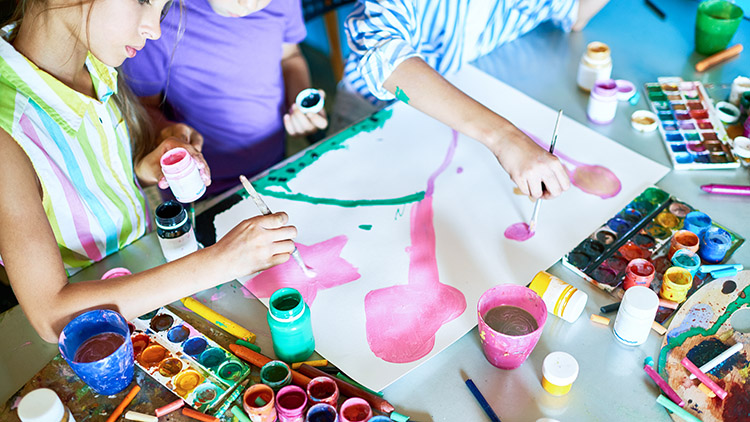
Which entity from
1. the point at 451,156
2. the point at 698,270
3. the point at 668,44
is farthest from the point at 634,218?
the point at 668,44

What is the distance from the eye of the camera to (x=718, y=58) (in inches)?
58.1

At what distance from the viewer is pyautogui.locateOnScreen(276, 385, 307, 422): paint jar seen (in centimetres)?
82

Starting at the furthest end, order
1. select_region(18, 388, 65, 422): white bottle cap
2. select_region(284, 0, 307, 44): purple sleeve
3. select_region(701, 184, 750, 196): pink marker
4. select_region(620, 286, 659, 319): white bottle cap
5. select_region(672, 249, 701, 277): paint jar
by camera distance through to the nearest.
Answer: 1. select_region(284, 0, 307, 44): purple sleeve
2. select_region(701, 184, 750, 196): pink marker
3. select_region(672, 249, 701, 277): paint jar
4. select_region(620, 286, 659, 319): white bottle cap
5. select_region(18, 388, 65, 422): white bottle cap

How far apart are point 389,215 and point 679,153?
62 centimetres

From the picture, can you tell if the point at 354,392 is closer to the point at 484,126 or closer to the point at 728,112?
the point at 484,126

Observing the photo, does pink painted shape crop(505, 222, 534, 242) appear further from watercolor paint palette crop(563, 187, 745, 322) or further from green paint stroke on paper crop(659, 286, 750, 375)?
green paint stroke on paper crop(659, 286, 750, 375)

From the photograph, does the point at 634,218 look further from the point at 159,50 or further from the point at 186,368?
the point at 159,50

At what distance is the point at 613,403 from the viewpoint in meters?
0.88

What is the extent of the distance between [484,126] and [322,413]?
635 mm

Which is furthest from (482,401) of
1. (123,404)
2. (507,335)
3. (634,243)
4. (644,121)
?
(644,121)

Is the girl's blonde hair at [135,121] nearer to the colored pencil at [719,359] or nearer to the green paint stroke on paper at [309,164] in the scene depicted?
the green paint stroke on paper at [309,164]

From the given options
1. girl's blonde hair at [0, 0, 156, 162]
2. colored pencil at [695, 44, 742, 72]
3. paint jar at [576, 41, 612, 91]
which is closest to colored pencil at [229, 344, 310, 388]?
girl's blonde hair at [0, 0, 156, 162]

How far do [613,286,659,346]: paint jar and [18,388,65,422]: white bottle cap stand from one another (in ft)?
2.68

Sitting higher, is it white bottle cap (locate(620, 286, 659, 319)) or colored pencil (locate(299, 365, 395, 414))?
white bottle cap (locate(620, 286, 659, 319))
